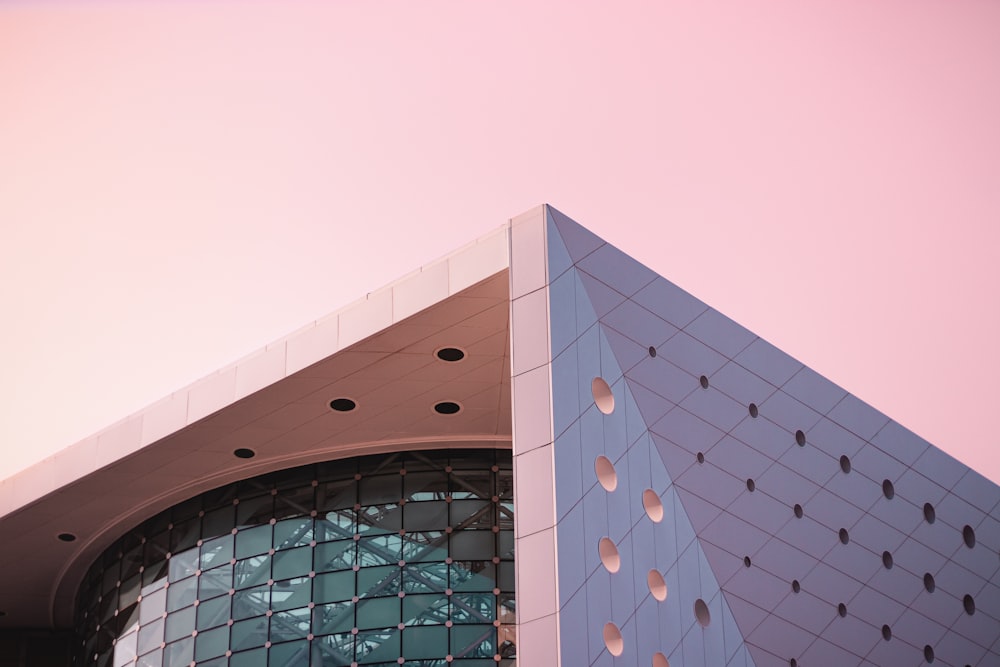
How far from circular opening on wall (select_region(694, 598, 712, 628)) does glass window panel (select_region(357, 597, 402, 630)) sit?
16.4ft

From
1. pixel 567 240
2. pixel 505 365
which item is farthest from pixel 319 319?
pixel 567 240

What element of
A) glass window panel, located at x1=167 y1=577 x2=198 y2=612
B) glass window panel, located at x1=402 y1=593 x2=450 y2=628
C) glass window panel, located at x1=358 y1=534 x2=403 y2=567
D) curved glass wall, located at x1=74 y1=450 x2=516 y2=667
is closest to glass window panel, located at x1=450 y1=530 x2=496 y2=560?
curved glass wall, located at x1=74 y1=450 x2=516 y2=667

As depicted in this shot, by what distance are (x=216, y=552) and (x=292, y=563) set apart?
167 centimetres

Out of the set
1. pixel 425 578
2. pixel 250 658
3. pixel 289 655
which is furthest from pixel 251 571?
pixel 425 578

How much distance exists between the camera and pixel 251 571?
68.4 ft

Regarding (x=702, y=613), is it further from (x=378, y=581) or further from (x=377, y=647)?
(x=378, y=581)

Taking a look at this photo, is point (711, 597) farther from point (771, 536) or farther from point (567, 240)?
point (567, 240)

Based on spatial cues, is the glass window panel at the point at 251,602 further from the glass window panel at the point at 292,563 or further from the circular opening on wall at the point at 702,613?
the circular opening on wall at the point at 702,613

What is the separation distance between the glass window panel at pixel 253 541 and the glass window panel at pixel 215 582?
330mm

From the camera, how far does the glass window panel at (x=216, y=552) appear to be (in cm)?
2131

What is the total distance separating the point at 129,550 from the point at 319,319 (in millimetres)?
7361

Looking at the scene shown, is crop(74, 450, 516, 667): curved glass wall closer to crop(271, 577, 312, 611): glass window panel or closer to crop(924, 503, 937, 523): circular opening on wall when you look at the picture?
crop(271, 577, 312, 611): glass window panel

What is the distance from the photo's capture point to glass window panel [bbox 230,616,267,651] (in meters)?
Result: 20.3

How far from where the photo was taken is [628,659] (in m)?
14.8
